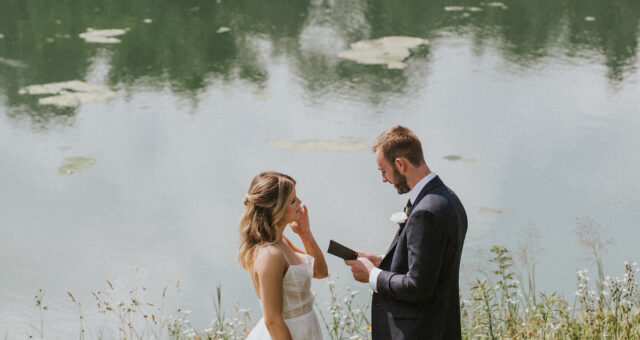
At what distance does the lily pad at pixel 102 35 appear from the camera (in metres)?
9.30

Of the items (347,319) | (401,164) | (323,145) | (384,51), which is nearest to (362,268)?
(401,164)

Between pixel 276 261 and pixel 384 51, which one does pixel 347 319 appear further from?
pixel 384 51

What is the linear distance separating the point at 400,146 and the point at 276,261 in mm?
562

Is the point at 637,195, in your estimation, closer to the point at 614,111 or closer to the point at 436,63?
the point at 614,111

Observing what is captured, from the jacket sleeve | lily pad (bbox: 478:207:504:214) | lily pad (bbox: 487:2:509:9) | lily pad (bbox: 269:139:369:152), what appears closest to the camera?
the jacket sleeve

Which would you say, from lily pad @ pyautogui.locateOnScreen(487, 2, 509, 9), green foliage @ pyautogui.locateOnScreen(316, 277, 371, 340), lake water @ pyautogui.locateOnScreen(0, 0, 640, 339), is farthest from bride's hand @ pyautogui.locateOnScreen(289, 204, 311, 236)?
lily pad @ pyautogui.locateOnScreen(487, 2, 509, 9)

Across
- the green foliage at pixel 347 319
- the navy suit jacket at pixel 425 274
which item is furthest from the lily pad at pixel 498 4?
the navy suit jacket at pixel 425 274

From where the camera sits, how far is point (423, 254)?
81.0 inches

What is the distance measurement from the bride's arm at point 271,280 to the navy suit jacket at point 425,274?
0.32 m

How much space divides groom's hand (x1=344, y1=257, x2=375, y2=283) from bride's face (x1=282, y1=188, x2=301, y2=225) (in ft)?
0.82

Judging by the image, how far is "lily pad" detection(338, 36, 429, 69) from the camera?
27.8 feet

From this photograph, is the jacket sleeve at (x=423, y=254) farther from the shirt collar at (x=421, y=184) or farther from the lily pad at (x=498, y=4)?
the lily pad at (x=498, y=4)

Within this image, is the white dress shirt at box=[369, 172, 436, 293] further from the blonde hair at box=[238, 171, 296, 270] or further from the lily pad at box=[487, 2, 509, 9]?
the lily pad at box=[487, 2, 509, 9]

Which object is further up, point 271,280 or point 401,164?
point 401,164
